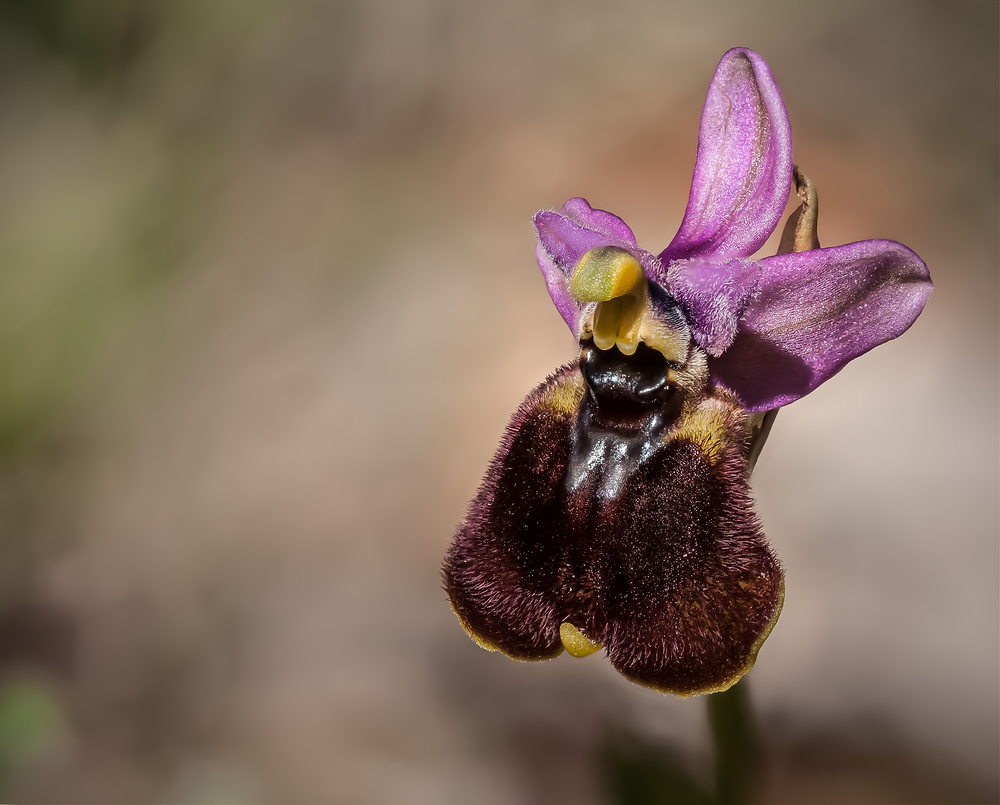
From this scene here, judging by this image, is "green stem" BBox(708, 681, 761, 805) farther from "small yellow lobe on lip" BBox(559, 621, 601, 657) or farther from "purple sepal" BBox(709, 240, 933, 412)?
"purple sepal" BBox(709, 240, 933, 412)

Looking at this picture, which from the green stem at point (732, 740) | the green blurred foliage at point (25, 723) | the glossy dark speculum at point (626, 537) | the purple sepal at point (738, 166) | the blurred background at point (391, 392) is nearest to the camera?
the glossy dark speculum at point (626, 537)

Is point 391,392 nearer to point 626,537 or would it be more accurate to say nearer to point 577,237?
point 577,237

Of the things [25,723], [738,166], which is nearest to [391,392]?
[25,723]

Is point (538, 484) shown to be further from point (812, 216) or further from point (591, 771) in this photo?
point (591, 771)

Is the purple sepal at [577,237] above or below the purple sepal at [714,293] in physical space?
above

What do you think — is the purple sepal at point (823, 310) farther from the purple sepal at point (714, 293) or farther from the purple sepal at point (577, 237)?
the purple sepal at point (577, 237)

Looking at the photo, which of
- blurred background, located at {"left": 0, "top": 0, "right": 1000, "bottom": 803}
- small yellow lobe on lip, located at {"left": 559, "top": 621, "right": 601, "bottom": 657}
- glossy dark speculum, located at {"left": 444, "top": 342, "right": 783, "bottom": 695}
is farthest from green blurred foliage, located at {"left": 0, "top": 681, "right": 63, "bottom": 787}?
small yellow lobe on lip, located at {"left": 559, "top": 621, "right": 601, "bottom": 657}

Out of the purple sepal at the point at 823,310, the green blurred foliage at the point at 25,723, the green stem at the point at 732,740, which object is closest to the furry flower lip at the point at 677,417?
the purple sepal at the point at 823,310

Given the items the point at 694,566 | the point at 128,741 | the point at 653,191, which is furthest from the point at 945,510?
the point at 128,741
